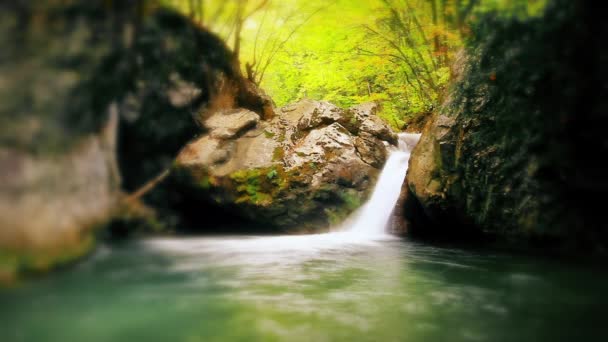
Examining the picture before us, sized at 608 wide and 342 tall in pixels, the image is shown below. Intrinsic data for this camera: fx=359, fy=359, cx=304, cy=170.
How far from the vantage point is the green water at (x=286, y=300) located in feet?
8.66

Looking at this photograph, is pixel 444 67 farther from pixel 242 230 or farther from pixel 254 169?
pixel 242 230

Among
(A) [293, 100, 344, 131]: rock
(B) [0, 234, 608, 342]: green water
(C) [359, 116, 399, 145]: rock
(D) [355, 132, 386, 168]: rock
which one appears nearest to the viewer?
(B) [0, 234, 608, 342]: green water

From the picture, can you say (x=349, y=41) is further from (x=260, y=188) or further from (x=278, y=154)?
(x=260, y=188)

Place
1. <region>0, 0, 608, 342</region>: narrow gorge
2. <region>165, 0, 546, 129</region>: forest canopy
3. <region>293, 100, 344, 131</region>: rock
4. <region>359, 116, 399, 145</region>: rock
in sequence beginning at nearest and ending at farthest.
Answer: <region>0, 0, 608, 342</region>: narrow gorge
<region>165, 0, 546, 129</region>: forest canopy
<region>293, 100, 344, 131</region>: rock
<region>359, 116, 399, 145</region>: rock

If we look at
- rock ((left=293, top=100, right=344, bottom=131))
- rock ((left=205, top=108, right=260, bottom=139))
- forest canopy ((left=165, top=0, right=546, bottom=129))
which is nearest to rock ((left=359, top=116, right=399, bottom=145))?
rock ((left=293, top=100, right=344, bottom=131))

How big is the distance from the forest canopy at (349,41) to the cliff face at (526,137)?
17.0 inches

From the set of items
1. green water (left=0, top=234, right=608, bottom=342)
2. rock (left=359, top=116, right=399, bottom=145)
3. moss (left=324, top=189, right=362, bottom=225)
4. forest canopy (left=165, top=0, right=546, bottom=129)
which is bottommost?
green water (left=0, top=234, right=608, bottom=342)

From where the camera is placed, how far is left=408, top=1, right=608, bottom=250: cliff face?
3.45 metres

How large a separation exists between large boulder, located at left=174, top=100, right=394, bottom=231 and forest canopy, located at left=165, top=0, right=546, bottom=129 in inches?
58.5

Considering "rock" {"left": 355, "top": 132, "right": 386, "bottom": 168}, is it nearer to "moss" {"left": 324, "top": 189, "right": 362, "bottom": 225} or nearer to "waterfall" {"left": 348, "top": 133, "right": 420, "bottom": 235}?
"waterfall" {"left": 348, "top": 133, "right": 420, "bottom": 235}

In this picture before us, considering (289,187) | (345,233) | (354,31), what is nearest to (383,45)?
(354,31)

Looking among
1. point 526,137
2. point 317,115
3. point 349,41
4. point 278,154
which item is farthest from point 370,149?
point 526,137

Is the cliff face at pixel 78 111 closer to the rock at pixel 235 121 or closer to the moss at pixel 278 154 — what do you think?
the rock at pixel 235 121

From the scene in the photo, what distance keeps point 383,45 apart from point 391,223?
4.44 m
